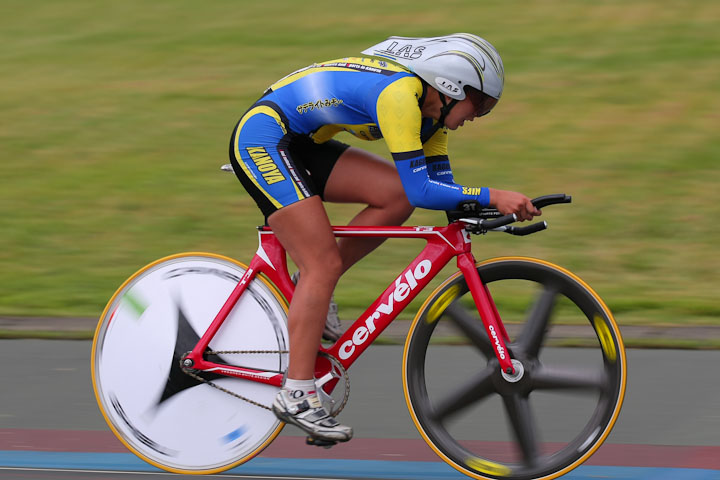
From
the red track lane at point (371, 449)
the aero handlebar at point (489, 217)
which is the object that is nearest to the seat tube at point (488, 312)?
the aero handlebar at point (489, 217)

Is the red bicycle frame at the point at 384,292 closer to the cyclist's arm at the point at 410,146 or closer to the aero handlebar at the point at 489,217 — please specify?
the aero handlebar at the point at 489,217

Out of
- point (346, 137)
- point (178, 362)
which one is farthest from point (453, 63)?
point (346, 137)

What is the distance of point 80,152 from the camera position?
965 cm

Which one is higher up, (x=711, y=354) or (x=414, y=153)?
(x=414, y=153)

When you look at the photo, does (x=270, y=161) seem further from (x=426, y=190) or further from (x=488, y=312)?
(x=488, y=312)

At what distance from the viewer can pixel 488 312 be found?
12.6ft

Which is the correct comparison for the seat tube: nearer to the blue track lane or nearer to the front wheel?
the front wheel

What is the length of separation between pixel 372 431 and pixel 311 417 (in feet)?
2.09

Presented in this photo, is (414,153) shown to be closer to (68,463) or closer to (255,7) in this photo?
(68,463)

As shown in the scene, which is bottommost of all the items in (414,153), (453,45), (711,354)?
(711,354)

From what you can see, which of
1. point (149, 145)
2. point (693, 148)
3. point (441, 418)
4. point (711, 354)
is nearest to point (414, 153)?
point (441, 418)

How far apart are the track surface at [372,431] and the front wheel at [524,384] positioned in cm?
12

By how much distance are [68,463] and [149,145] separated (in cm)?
583

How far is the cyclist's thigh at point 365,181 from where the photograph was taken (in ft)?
13.2
